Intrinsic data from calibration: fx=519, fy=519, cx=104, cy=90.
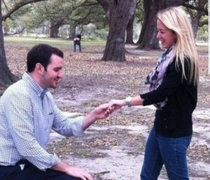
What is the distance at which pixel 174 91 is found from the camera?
3.67 meters

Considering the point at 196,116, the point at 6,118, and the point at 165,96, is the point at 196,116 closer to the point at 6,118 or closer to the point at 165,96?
the point at 165,96

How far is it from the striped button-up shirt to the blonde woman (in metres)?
0.59

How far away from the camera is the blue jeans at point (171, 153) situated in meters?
3.76

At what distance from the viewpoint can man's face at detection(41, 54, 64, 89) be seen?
130 inches

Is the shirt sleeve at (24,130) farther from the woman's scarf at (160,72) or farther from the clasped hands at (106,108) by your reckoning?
the woman's scarf at (160,72)

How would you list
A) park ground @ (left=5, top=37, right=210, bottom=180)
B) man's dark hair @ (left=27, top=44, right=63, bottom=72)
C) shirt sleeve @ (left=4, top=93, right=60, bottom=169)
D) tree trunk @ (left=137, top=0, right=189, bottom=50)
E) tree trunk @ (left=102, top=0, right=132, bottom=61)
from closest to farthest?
shirt sleeve @ (left=4, top=93, right=60, bottom=169) < man's dark hair @ (left=27, top=44, right=63, bottom=72) < park ground @ (left=5, top=37, right=210, bottom=180) < tree trunk @ (left=102, top=0, right=132, bottom=61) < tree trunk @ (left=137, top=0, right=189, bottom=50)

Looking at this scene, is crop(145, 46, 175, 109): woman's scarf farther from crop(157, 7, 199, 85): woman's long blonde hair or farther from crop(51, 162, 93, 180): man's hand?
crop(51, 162, 93, 180): man's hand

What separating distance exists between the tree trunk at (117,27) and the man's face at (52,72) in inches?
717

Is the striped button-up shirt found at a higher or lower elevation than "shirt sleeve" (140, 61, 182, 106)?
lower

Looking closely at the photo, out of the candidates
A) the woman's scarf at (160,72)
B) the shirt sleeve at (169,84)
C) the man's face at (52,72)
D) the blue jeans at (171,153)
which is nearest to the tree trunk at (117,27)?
the blue jeans at (171,153)

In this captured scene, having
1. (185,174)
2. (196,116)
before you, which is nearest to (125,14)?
(196,116)

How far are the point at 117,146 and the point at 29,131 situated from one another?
367cm

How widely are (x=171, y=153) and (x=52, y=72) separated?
1.10m

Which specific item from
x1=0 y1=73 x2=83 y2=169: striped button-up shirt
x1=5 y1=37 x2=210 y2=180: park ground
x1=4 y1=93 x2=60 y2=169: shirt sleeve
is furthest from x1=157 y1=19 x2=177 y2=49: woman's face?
x1=5 y1=37 x2=210 y2=180: park ground
